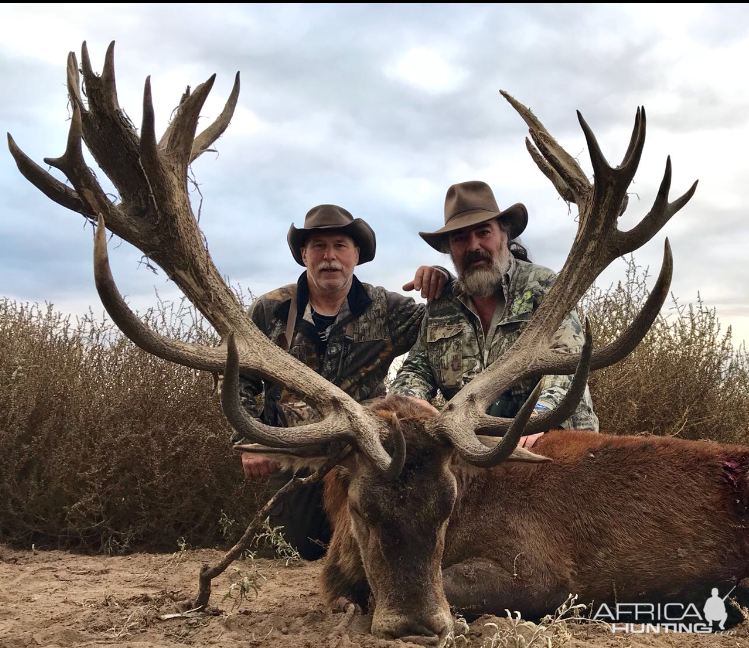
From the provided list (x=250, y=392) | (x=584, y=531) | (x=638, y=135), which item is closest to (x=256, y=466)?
(x=250, y=392)

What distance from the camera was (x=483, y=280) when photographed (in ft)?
19.1

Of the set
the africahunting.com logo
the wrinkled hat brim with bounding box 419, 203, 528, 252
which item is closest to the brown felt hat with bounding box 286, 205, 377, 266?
the wrinkled hat brim with bounding box 419, 203, 528, 252

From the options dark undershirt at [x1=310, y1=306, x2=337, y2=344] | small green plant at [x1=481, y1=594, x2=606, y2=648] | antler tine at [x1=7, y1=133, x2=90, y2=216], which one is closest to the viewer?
small green plant at [x1=481, y1=594, x2=606, y2=648]

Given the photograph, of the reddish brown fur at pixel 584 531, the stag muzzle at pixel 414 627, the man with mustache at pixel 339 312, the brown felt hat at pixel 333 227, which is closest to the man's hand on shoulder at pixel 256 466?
the reddish brown fur at pixel 584 531

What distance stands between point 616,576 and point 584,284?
5.46 feet

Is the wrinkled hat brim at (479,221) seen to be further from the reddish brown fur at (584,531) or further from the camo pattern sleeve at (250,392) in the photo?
the reddish brown fur at (584,531)

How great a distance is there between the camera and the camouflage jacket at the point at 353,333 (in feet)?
20.0

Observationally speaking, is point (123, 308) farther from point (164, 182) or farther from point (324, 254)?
point (324, 254)

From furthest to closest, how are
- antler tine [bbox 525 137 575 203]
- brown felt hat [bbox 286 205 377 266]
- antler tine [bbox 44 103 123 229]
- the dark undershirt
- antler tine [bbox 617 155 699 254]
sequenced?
the dark undershirt → brown felt hat [bbox 286 205 377 266] → antler tine [bbox 525 137 575 203] → antler tine [bbox 617 155 699 254] → antler tine [bbox 44 103 123 229]

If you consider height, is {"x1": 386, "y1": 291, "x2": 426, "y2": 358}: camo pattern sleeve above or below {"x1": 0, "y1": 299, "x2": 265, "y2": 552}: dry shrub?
above

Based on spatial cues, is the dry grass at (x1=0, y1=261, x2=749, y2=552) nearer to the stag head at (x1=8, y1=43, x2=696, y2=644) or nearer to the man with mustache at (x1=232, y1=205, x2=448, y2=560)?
the man with mustache at (x1=232, y1=205, x2=448, y2=560)

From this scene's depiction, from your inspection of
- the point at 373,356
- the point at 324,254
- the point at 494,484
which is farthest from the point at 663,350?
the point at 494,484

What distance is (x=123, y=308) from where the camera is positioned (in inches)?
131

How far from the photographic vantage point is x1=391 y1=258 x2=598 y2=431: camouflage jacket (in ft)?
18.5
